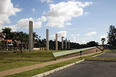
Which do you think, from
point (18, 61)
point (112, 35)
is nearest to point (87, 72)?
point (18, 61)

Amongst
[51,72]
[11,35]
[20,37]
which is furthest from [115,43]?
[51,72]

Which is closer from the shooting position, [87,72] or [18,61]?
[87,72]

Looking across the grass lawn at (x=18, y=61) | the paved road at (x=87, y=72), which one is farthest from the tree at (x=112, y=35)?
the paved road at (x=87, y=72)

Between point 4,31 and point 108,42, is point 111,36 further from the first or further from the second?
point 4,31

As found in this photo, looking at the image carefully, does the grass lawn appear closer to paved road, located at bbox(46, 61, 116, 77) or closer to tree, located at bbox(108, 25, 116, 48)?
paved road, located at bbox(46, 61, 116, 77)

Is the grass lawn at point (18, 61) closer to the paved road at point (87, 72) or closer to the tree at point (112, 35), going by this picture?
the paved road at point (87, 72)

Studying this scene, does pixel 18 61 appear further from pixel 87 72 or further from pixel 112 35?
pixel 112 35

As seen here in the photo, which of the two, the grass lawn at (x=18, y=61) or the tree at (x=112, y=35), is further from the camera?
the tree at (x=112, y=35)

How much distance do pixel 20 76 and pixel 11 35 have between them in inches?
2036

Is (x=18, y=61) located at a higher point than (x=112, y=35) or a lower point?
lower

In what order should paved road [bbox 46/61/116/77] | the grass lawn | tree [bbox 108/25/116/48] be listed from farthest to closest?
tree [bbox 108/25/116/48], the grass lawn, paved road [bbox 46/61/116/77]

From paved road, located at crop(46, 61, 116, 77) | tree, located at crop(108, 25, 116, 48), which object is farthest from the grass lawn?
tree, located at crop(108, 25, 116, 48)

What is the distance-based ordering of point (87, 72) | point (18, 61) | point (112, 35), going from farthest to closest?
point (112, 35)
point (18, 61)
point (87, 72)

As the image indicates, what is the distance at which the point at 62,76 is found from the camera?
920 cm
